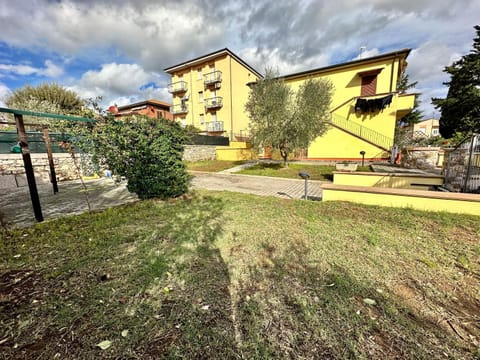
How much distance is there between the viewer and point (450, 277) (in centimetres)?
224

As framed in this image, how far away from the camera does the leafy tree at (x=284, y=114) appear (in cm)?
1048

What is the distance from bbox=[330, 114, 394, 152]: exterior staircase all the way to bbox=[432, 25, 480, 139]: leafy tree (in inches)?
320

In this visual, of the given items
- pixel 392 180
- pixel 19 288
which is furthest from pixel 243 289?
pixel 392 180

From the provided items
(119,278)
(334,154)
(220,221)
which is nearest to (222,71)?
(334,154)

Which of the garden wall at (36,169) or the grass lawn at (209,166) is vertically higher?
the garden wall at (36,169)

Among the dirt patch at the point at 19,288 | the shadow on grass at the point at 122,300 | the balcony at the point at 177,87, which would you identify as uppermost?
the balcony at the point at 177,87

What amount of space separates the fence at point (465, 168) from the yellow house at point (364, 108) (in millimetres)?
9602

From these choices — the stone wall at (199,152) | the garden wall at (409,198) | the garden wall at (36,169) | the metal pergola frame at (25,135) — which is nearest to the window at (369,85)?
the stone wall at (199,152)

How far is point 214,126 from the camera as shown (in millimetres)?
22922

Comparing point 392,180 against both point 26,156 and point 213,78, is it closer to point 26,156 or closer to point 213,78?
point 26,156

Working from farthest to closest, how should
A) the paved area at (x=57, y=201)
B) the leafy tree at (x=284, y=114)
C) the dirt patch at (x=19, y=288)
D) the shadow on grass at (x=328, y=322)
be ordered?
the leafy tree at (x=284, y=114), the paved area at (x=57, y=201), the dirt patch at (x=19, y=288), the shadow on grass at (x=328, y=322)

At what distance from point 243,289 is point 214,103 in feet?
75.5

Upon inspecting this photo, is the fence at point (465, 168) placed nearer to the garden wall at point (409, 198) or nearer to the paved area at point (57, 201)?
the garden wall at point (409, 198)

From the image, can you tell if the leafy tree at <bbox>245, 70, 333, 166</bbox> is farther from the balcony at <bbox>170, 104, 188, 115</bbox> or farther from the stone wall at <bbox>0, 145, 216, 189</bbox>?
the balcony at <bbox>170, 104, 188, 115</bbox>
